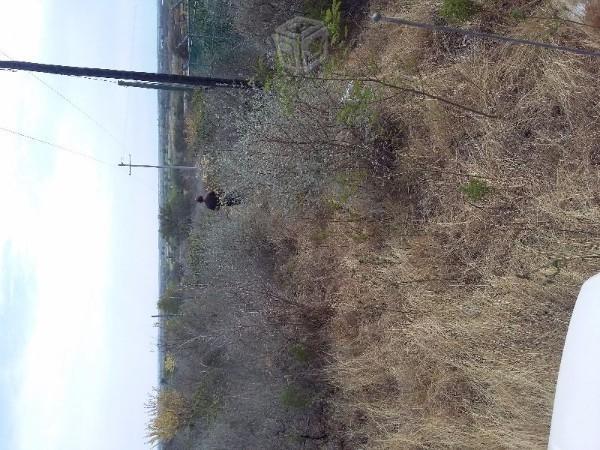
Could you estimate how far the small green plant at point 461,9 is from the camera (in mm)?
4734

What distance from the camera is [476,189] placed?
4.55m

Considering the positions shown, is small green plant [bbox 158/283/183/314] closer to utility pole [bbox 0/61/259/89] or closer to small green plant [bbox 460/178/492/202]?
utility pole [bbox 0/61/259/89]

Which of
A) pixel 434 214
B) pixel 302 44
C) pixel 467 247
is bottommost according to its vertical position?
pixel 467 247

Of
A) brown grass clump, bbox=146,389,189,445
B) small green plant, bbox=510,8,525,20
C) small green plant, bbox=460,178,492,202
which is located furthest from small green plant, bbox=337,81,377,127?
brown grass clump, bbox=146,389,189,445

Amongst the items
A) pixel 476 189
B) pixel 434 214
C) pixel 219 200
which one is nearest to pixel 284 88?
pixel 434 214

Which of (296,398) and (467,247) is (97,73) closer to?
(467,247)

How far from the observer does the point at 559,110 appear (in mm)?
4133

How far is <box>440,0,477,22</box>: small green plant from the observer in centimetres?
473

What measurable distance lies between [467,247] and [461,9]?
6.46 feet

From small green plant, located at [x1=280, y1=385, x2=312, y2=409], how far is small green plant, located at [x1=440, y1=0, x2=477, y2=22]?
14.0 ft

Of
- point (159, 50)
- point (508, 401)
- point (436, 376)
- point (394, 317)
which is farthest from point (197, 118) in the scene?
point (508, 401)

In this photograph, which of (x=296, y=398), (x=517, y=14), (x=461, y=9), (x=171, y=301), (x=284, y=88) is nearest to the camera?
(x=517, y=14)

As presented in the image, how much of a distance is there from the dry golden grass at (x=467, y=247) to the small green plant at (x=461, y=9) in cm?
23

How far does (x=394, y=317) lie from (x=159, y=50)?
848 cm
